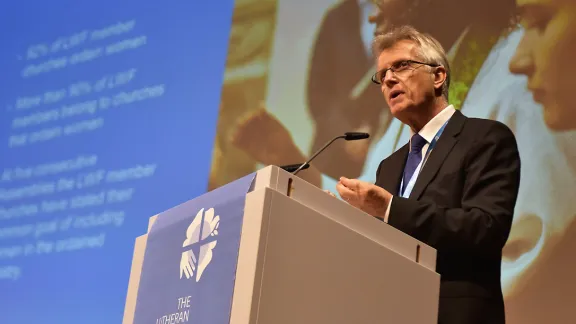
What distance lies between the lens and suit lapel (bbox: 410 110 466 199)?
7.39 ft

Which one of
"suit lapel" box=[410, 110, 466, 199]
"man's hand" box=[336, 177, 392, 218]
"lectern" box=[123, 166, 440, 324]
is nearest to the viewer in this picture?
"lectern" box=[123, 166, 440, 324]

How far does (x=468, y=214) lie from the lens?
2006mm

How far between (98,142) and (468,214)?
9.66ft

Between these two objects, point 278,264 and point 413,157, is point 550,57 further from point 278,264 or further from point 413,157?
point 278,264

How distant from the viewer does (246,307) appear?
4.76ft

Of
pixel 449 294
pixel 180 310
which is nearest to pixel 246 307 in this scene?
pixel 180 310

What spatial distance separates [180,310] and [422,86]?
1218 mm

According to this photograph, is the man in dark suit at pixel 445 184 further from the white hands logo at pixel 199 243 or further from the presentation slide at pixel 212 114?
the presentation slide at pixel 212 114

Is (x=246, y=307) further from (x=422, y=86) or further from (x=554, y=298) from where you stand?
(x=554, y=298)

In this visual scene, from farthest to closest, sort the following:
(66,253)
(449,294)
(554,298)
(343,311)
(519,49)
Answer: (66,253), (519,49), (554,298), (449,294), (343,311)

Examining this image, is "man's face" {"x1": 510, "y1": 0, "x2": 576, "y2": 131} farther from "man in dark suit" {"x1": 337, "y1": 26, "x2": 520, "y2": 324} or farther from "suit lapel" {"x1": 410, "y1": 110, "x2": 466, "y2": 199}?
"suit lapel" {"x1": 410, "y1": 110, "x2": 466, "y2": 199}

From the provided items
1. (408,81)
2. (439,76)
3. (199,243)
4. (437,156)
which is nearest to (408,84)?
(408,81)

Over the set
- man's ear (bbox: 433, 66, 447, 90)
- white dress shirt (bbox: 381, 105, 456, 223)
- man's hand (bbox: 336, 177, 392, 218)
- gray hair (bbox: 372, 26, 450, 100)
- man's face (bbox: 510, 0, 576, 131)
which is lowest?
man's hand (bbox: 336, 177, 392, 218)

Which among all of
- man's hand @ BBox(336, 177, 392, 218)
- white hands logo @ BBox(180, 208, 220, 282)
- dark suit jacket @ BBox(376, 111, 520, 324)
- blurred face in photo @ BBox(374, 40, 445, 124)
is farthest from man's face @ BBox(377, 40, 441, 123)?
white hands logo @ BBox(180, 208, 220, 282)
